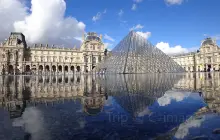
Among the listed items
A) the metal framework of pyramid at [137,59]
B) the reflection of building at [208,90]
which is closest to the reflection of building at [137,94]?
the reflection of building at [208,90]

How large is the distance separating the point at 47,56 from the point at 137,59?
45.1m

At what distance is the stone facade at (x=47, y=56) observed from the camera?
68.5 meters

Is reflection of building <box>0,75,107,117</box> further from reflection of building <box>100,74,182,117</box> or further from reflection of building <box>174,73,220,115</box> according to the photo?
reflection of building <box>174,73,220,115</box>

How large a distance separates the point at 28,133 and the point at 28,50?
251ft

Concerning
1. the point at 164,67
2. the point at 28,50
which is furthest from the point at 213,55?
the point at 28,50

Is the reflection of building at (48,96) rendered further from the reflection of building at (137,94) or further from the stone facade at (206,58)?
the stone facade at (206,58)

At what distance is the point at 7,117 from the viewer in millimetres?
4992

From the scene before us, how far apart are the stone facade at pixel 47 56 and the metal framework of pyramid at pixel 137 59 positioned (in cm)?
3014

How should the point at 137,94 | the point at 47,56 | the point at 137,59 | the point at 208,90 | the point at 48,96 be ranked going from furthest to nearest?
the point at 47,56
the point at 137,59
the point at 208,90
the point at 48,96
the point at 137,94

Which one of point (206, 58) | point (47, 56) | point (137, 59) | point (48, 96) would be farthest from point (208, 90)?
point (206, 58)

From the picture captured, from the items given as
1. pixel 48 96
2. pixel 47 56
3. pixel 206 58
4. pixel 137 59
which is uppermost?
pixel 47 56

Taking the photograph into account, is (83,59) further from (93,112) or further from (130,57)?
(93,112)

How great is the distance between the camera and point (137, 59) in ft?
138

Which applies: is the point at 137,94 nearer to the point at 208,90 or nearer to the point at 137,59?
the point at 208,90
